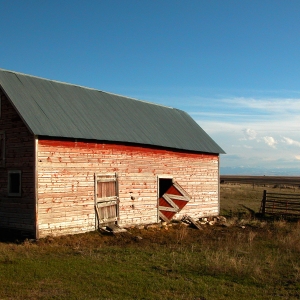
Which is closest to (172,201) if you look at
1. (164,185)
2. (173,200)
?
(173,200)

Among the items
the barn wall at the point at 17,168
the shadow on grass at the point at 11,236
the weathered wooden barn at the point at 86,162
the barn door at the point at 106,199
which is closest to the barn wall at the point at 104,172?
the weathered wooden barn at the point at 86,162

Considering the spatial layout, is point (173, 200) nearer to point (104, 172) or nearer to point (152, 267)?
point (104, 172)

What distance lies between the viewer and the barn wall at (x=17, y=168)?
1647 centimetres

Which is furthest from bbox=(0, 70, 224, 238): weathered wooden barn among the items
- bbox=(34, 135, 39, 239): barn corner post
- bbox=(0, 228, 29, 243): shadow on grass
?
bbox=(0, 228, 29, 243): shadow on grass

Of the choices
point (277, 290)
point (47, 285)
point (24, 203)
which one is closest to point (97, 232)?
point (24, 203)

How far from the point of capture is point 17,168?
1702cm

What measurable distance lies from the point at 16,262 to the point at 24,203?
473cm

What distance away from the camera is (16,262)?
12.2 m

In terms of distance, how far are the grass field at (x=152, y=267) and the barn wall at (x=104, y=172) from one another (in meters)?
1.00

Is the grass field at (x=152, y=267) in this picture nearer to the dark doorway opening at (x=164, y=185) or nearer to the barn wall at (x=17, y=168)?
the barn wall at (x=17, y=168)

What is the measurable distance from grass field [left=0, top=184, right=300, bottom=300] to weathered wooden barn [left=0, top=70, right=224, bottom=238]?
141 centimetres

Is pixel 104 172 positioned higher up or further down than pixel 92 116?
further down

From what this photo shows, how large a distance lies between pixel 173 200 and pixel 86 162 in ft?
20.8

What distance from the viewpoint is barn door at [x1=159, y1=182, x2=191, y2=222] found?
22594mm
